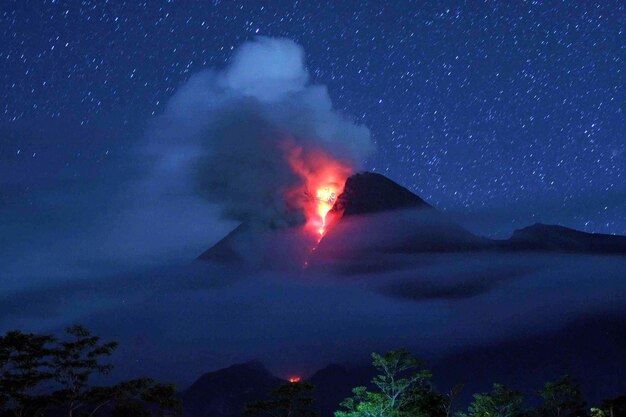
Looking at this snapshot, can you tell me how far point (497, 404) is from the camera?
3812 centimetres

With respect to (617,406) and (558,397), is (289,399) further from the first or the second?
(617,406)

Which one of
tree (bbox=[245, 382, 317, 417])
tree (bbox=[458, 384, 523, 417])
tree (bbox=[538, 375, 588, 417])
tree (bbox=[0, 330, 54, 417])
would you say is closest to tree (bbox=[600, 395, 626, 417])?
tree (bbox=[538, 375, 588, 417])

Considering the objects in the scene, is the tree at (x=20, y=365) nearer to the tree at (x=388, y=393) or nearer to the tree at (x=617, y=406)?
the tree at (x=388, y=393)

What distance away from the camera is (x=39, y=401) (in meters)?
37.2

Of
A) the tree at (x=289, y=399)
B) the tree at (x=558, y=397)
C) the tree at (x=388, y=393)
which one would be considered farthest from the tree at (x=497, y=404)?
the tree at (x=289, y=399)

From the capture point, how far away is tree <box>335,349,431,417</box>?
31812mm

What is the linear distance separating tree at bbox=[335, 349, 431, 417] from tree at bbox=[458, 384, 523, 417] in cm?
341

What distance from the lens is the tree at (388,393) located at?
31812 mm

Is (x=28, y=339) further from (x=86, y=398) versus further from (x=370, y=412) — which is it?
(x=370, y=412)

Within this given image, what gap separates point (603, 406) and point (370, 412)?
82.9ft

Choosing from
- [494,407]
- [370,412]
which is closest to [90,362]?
[370,412]

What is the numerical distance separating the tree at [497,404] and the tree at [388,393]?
341 centimetres

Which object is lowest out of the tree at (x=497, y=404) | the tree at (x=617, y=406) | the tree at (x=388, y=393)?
the tree at (x=617, y=406)

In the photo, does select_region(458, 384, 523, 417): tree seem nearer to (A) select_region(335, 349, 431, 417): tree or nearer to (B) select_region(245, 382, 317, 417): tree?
(A) select_region(335, 349, 431, 417): tree
